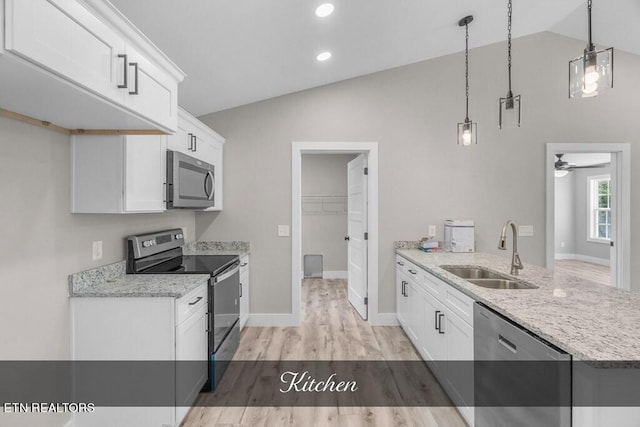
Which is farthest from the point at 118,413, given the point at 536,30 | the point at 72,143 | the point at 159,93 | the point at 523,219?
the point at 536,30

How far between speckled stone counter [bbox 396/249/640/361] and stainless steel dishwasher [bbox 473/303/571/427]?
6 centimetres

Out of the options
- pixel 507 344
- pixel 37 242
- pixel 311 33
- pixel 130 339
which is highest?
pixel 311 33

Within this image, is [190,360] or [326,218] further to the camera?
[326,218]

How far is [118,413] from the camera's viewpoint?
190cm

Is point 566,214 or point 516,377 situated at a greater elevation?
point 566,214

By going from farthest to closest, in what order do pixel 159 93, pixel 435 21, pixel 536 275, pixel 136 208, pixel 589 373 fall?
pixel 435 21
pixel 536 275
pixel 136 208
pixel 159 93
pixel 589 373

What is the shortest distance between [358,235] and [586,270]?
5.76m

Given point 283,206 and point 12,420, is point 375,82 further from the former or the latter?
point 12,420

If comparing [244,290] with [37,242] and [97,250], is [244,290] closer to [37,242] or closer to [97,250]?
[97,250]

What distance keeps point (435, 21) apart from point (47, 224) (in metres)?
3.20

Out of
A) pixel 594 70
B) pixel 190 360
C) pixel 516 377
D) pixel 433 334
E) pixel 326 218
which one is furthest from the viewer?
pixel 326 218

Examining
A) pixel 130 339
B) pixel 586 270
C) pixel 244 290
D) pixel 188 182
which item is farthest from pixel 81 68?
pixel 586 270

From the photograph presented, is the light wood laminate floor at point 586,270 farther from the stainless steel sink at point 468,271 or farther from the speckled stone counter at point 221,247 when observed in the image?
the speckled stone counter at point 221,247

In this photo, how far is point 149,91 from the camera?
174 cm
